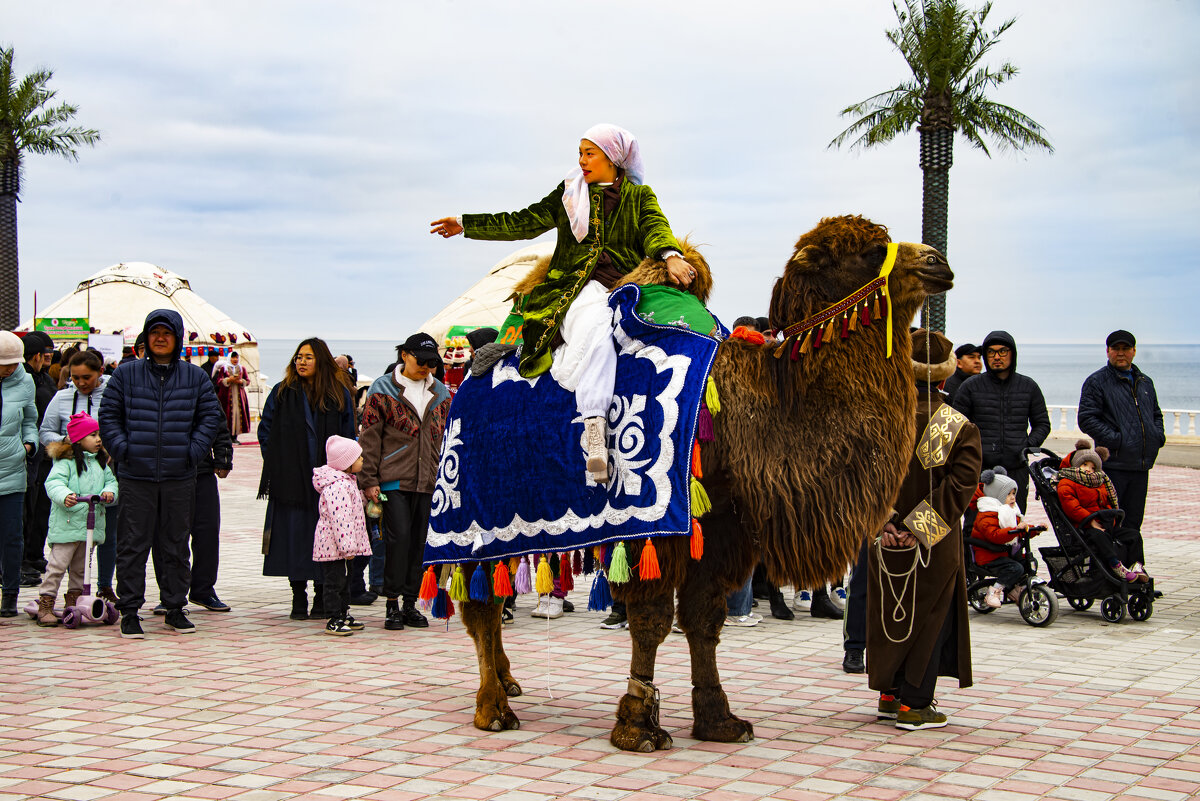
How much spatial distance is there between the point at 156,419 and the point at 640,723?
4783mm

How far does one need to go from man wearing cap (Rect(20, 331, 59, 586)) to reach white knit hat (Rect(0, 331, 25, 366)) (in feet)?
2.57

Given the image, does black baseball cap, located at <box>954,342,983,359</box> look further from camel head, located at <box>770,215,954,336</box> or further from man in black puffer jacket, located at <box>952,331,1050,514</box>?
camel head, located at <box>770,215,954,336</box>

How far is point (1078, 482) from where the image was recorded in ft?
31.8

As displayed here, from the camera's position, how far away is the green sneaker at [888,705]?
20.2 ft

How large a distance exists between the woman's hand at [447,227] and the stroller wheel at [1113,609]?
19.9 feet

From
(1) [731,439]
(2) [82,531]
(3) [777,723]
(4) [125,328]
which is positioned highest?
(4) [125,328]

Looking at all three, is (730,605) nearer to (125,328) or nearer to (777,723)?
(777,723)

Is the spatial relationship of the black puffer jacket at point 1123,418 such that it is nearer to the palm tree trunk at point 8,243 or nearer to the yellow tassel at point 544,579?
the yellow tassel at point 544,579

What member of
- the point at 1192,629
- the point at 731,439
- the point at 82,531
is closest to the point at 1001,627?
the point at 1192,629

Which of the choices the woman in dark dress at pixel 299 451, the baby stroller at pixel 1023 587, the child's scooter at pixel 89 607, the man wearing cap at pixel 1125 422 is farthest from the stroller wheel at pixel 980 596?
the child's scooter at pixel 89 607

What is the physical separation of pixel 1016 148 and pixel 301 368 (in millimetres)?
18143

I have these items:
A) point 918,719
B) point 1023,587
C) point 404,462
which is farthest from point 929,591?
point 404,462

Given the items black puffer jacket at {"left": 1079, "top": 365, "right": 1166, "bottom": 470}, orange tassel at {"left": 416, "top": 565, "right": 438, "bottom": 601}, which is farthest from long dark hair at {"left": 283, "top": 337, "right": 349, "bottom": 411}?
black puffer jacket at {"left": 1079, "top": 365, "right": 1166, "bottom": 470}

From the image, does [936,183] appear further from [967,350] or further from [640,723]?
[640,723]
